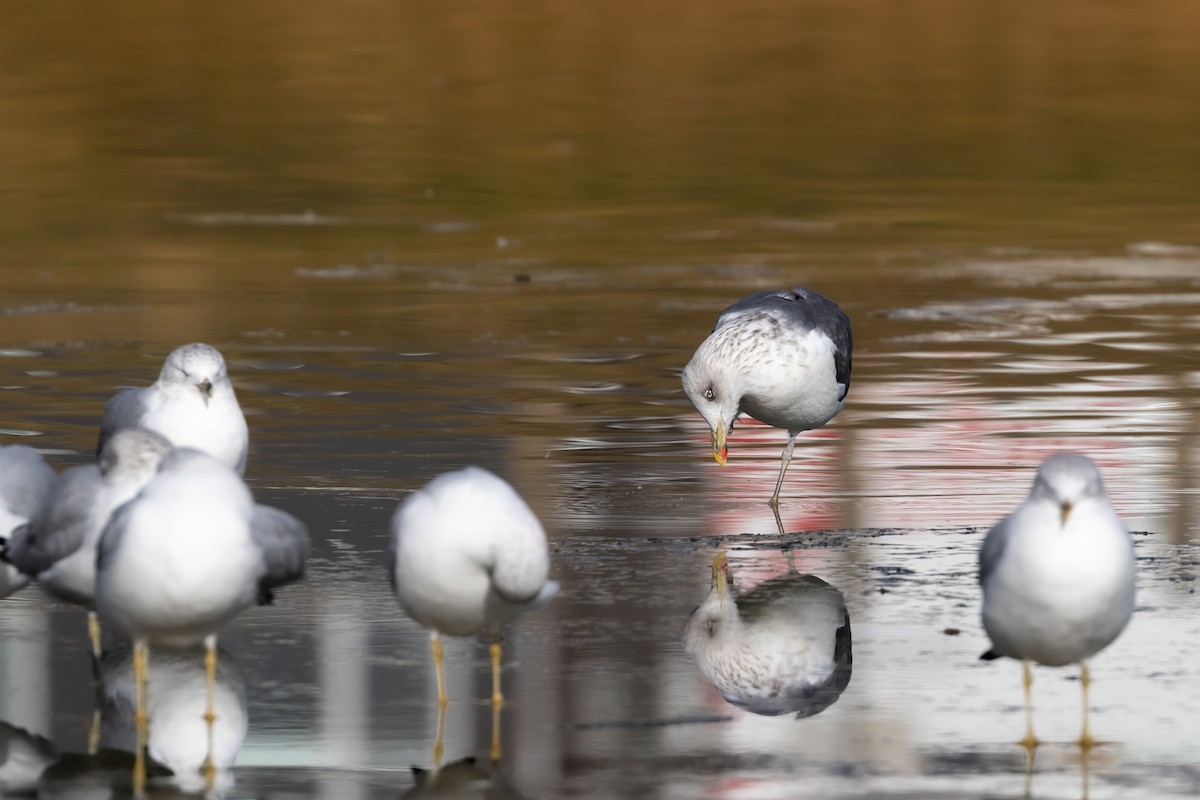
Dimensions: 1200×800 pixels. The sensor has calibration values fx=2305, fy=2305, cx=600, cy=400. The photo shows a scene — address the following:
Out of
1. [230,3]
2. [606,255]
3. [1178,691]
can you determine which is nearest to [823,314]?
[1178,691]

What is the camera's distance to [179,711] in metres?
7.39

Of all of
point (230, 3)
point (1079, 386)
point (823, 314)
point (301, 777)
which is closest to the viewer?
point (301, 777)

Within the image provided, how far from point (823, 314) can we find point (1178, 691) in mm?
4607

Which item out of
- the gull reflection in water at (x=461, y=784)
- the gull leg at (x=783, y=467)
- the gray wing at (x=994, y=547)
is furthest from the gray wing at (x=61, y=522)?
the gull leg at (x=783, y=467)

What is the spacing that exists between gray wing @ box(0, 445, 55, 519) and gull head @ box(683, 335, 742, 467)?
3661 millimetres

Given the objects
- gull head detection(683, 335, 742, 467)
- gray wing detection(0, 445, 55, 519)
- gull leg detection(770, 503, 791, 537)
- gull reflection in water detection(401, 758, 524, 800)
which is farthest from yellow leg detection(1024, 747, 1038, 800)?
gull head detection(683, 335, 742, 467)

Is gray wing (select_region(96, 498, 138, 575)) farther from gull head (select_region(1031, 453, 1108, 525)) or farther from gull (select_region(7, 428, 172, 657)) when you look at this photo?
gull head (select_region(1031, 453, 1108, 525))

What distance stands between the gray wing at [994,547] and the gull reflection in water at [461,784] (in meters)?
1.75

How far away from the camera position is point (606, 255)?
2214 cm

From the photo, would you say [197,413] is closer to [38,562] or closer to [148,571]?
[38,562]

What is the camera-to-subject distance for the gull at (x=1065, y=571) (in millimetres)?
Result: 6941

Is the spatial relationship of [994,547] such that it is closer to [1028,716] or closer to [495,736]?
[1028,716]

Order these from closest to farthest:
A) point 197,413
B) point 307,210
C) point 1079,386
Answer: point 197,413, point 1079,386, point 307,210

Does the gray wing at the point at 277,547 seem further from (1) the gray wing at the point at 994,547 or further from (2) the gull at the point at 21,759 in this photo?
(1) the gray wing at the point at 994,547
